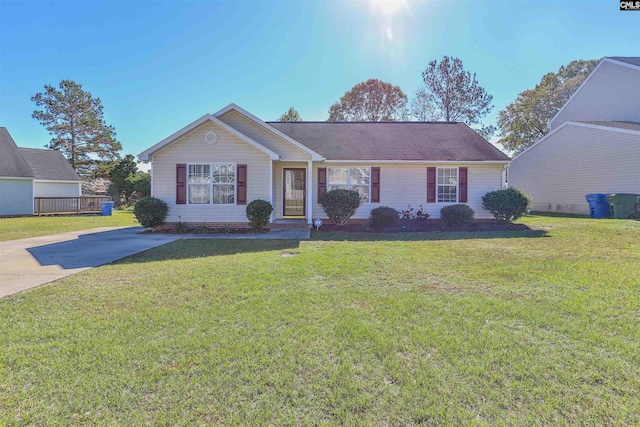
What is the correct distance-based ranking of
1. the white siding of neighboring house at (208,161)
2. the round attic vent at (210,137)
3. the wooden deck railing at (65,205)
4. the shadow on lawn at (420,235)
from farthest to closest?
the wooden deck railing at (65,205), the white siding of neighboring house at (208,161), the round attic vent at (210,137), the shadow on lawn at (420,235)

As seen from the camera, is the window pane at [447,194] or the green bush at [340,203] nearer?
the green bush at [340,203]

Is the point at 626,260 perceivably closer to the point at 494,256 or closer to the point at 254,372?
the point at 494,256

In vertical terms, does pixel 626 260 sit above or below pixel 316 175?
below

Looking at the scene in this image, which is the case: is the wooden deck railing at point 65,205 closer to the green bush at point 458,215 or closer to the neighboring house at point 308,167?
the neighboring house at point 308,167

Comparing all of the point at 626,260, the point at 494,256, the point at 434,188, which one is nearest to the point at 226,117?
the point at 434,188

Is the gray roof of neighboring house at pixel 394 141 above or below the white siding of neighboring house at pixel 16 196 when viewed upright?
above

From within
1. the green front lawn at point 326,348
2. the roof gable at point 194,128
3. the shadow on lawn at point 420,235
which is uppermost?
the roof gable at point 194,128

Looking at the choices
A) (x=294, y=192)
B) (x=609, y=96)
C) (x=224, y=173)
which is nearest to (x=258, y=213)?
(x=224, y=173)

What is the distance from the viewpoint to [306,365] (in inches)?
100.0

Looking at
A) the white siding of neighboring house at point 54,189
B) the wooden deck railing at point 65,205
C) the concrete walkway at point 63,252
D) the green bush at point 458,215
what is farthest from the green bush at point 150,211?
the white siding of neighboring house at point 54,189

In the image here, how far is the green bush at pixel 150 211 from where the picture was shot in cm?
1100

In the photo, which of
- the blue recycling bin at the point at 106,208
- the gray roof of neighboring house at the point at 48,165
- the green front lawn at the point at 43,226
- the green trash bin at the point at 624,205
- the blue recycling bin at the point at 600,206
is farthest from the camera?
the gray roof of neighboring house at the point at 48,165

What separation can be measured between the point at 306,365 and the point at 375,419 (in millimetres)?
750

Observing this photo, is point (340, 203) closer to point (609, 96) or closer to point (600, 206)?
point (600, 206)
